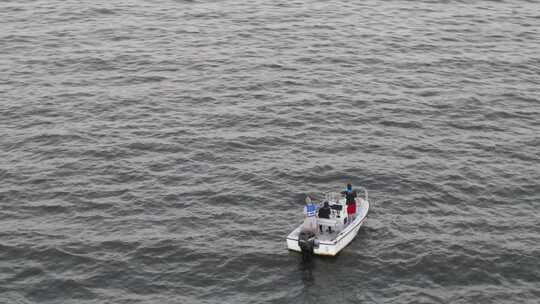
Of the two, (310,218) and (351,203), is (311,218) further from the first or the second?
(351,203)

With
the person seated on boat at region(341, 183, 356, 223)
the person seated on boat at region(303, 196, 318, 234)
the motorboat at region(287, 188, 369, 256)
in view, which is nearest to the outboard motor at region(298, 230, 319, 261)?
the motorboat at region(287, 188, 369, 256)

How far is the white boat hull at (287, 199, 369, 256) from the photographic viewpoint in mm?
44469

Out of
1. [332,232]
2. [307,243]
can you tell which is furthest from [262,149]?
[307,243]

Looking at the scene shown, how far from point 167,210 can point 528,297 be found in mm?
24483

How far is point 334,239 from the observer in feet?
148

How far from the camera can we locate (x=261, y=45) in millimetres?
81312

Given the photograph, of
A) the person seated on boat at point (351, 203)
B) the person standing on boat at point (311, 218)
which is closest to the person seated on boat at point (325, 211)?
the person standing on boat at point (311, 218)

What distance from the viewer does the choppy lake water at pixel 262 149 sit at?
143 ft

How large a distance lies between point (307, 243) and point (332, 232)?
323 centimetres

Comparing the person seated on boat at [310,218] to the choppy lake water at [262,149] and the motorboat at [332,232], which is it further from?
the choppy lake water at [262,149]

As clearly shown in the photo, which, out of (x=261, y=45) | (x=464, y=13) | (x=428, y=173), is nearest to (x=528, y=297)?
(x=428, y=173)

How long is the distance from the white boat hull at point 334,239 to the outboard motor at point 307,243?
323mm

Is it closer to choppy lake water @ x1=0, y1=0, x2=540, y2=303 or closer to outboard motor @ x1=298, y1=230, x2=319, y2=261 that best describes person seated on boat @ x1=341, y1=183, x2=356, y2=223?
choppy lake water @ x1=0, y1=0, x2=540, y2=303

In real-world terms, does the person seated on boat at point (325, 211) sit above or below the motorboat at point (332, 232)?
above
